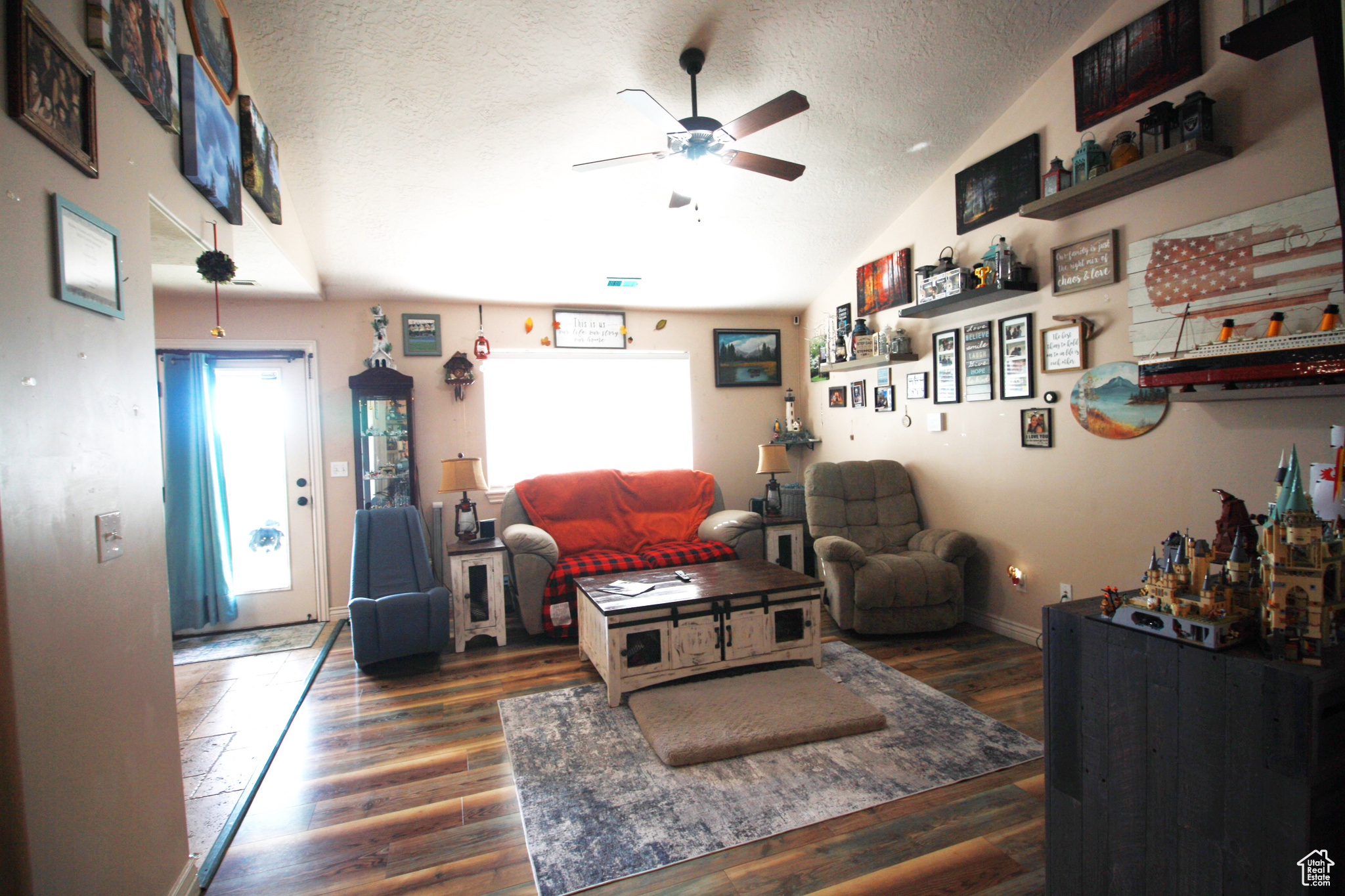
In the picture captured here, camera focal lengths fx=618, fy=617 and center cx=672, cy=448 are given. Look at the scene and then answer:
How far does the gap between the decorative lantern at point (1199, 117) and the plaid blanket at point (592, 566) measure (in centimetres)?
323

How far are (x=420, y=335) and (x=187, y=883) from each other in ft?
11.8

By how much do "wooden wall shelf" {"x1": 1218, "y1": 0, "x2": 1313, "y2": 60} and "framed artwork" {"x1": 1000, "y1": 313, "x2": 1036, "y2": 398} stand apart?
1.35m

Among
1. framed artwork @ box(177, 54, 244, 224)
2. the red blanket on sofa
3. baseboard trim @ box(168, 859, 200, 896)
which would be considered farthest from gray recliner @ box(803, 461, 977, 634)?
framed artwork @ box(177, 54, 244, 224)

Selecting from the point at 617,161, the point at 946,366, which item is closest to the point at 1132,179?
the point at 946,366

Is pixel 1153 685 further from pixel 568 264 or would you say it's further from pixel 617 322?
pixel 617 322

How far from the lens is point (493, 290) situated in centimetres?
461

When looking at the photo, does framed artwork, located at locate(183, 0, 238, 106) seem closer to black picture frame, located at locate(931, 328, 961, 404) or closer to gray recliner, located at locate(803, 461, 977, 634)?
gray recliner, located at locate(803, 461, 977, 634)

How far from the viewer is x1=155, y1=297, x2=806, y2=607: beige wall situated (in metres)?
4.30

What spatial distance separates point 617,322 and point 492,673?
9.59 feet

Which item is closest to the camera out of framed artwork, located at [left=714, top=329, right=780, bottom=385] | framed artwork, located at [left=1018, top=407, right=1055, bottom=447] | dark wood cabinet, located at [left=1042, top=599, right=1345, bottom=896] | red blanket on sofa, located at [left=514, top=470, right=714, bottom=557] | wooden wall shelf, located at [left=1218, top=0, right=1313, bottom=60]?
dark wood cabinet, located at [left=1042, top=599, right=1345, bottom=896]

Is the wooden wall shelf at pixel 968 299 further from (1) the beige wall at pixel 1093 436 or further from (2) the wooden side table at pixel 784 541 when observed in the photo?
(2) the wooden side table at pixel 784 541

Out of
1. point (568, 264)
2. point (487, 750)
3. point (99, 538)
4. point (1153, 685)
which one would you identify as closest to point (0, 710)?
point (99, 538)

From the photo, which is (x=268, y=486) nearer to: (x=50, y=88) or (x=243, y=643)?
(x=243, y=643)

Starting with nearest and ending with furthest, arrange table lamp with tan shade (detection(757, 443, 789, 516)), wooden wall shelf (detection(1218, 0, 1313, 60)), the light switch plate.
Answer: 1. the light switch plate
2. wooden wall shelf (detection(1218, 0, 1313, 60))
3. table lamp with tan shade (detection(757, 443, 789, 516))
